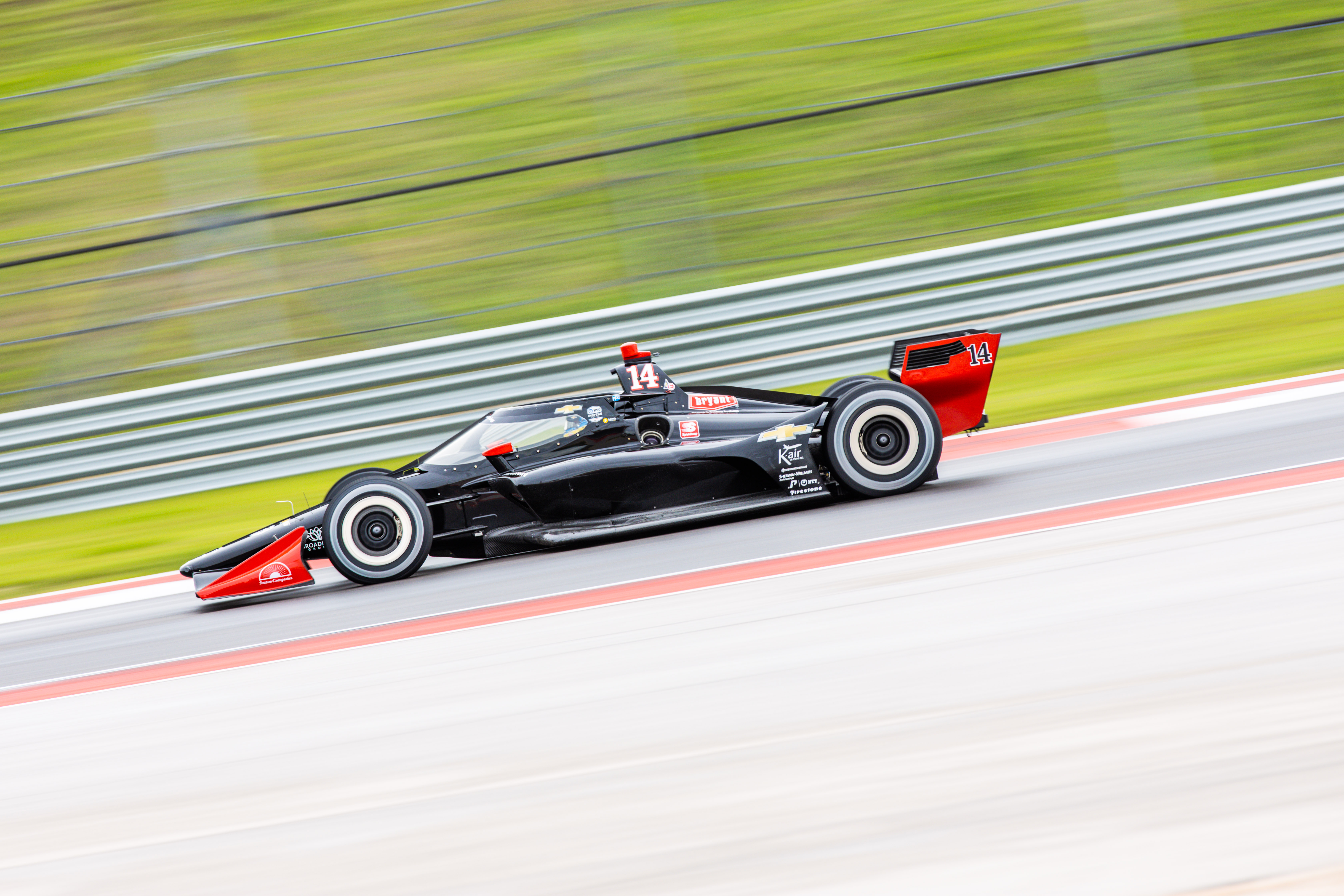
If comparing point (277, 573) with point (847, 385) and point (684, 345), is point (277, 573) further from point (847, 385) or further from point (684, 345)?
point (684, 345)

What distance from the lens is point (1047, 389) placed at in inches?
373

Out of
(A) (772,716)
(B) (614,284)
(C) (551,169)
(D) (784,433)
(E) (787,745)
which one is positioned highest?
(C) (551,169)

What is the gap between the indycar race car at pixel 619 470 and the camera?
6469mm

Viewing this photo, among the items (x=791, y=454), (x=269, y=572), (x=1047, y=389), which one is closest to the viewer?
(x=269, y=572)

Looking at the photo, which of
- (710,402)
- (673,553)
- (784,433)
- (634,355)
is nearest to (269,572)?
(673,553)

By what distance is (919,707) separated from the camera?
374cm

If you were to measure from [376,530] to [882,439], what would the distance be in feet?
9.25

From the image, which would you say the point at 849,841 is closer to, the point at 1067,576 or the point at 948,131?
the point at 1067,576

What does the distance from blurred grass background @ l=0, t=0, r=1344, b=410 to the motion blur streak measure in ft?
18.9

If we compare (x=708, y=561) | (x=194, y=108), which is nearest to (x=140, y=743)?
(x=708, y=561)

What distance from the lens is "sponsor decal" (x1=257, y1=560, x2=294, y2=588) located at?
21.1 ft

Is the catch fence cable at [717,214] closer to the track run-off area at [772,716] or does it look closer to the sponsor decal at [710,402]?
the sponsor decal at [710,402]

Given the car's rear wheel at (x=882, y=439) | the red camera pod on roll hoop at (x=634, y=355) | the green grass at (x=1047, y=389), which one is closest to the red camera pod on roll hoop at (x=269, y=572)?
the red camera pod on roll hoop at (x=634, y=355)

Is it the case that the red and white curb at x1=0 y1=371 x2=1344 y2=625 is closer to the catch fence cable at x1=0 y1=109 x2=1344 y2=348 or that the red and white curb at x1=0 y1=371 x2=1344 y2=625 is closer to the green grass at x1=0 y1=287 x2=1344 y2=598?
the green grass at x1=0 y1=287 x2=1344 y2=598
